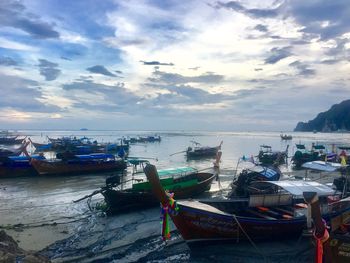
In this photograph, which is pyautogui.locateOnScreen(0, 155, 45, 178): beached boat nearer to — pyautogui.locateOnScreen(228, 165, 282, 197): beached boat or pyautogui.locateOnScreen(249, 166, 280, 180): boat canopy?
pyautogui.locateOnScreen(228, 165, 282, 197): beached boat

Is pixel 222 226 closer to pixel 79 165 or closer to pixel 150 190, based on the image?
pixel 150 190

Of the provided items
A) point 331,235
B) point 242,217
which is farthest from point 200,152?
point 331,235

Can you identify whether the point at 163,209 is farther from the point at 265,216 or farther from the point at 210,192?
the point at 210,192

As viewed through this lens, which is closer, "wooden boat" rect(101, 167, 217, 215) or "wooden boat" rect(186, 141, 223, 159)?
"wooden boat" rect(101, 167, 217, 215)

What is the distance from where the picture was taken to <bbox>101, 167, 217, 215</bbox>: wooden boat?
20.2 meters

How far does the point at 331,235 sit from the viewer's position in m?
9.69

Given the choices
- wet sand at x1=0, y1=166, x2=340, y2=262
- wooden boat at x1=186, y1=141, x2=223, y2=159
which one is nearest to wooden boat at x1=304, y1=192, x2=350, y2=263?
wet sand at x1=0, y1=166, x2=340, y2=262

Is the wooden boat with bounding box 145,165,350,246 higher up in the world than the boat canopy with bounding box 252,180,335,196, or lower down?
lower down

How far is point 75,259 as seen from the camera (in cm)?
1312

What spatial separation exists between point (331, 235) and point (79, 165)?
3167 cm

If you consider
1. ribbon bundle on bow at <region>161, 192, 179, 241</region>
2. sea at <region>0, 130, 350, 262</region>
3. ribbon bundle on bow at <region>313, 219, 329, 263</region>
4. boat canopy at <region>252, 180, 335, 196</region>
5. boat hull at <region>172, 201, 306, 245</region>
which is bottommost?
sea at <region>0, 130, 350, 262</region>

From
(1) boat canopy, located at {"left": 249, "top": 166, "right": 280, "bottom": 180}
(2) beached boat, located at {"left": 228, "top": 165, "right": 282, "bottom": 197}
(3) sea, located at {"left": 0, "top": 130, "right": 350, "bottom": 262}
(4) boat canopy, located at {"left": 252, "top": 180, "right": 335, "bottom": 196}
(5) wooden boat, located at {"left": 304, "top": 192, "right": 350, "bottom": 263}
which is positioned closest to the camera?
(5) wooden boat, located at {"left": 304, "top": 192, "right": 350, "bottom": 263}

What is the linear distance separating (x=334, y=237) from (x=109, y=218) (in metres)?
13.2

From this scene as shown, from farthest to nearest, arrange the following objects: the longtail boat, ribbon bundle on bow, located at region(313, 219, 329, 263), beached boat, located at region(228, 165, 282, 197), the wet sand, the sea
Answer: the longtail boat
beached boat, located at region(228, 165, 282, 197)
the wet sand
the sea
ribbon bundle on bow, located at region(313, 219, 329, 263)
